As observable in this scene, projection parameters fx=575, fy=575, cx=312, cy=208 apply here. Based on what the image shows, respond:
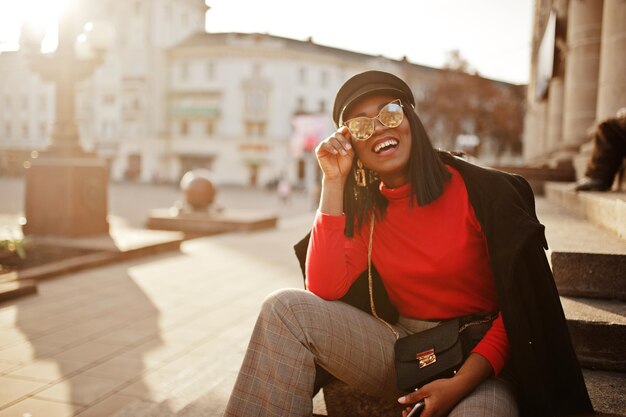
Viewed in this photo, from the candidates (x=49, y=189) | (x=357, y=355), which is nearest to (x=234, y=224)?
(x=49, y=189)

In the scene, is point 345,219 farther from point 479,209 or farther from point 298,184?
point 298,184

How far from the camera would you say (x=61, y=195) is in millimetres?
9656

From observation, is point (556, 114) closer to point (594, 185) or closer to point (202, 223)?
point (594, 185)

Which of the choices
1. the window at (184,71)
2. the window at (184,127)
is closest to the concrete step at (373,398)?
the window at (184,127)

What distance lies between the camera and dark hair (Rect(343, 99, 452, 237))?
2.31m

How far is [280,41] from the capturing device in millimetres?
59000

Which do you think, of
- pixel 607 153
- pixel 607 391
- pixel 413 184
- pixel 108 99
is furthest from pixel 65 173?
pixel 108 99

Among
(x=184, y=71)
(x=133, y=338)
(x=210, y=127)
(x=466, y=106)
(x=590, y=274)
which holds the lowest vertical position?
(x=133, y=338)

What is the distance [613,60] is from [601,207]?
288 centimetres

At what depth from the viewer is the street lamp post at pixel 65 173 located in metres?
9.70

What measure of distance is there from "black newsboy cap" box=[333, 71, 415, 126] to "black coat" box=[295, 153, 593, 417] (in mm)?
654

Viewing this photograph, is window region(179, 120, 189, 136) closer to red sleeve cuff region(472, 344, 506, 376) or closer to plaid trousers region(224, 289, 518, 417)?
plaid trousers region(224, 289, 518, 417)

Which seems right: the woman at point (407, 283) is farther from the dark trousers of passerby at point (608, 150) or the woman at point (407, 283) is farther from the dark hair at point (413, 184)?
the dark trousers of passerby at point (608, 150)

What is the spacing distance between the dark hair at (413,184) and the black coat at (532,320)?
317mm
